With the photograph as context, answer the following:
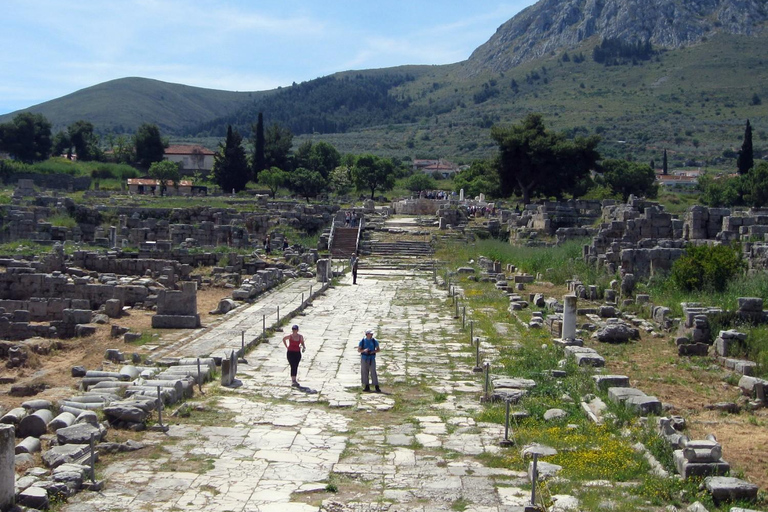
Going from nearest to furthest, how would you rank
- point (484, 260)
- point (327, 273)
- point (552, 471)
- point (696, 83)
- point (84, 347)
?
point (552, 471), point (84, 347), point (327, 273), point (484, 260), point (696, 83)

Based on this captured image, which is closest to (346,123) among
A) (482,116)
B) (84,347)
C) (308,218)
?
(482,116)

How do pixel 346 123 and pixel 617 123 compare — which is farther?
pixel 346 123

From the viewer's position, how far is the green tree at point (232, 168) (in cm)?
7212

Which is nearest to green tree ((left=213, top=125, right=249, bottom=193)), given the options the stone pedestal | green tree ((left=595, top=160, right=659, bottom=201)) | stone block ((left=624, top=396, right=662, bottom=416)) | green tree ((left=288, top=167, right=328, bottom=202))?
green tree ((left=288, top=167, right=328, bottom=202))

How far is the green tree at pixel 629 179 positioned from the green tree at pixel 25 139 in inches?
2105

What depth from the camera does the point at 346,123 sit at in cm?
19712

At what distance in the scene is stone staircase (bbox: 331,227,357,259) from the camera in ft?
127

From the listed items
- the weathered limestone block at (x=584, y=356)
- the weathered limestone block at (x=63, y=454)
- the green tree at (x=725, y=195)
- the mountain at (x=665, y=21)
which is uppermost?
the mountain at (x=665, y=21)

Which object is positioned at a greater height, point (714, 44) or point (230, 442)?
point (714, 44)

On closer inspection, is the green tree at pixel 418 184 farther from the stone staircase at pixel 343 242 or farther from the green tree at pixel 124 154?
the stone staircase at pixel 343 242

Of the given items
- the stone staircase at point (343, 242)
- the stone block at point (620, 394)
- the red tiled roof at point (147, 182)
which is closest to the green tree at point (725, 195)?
the stone staircase at point (343, 242)

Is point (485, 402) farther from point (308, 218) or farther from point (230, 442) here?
point (308, 218)

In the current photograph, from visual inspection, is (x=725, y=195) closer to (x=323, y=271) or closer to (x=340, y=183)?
(x=340, y=183)

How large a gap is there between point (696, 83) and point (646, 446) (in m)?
145
